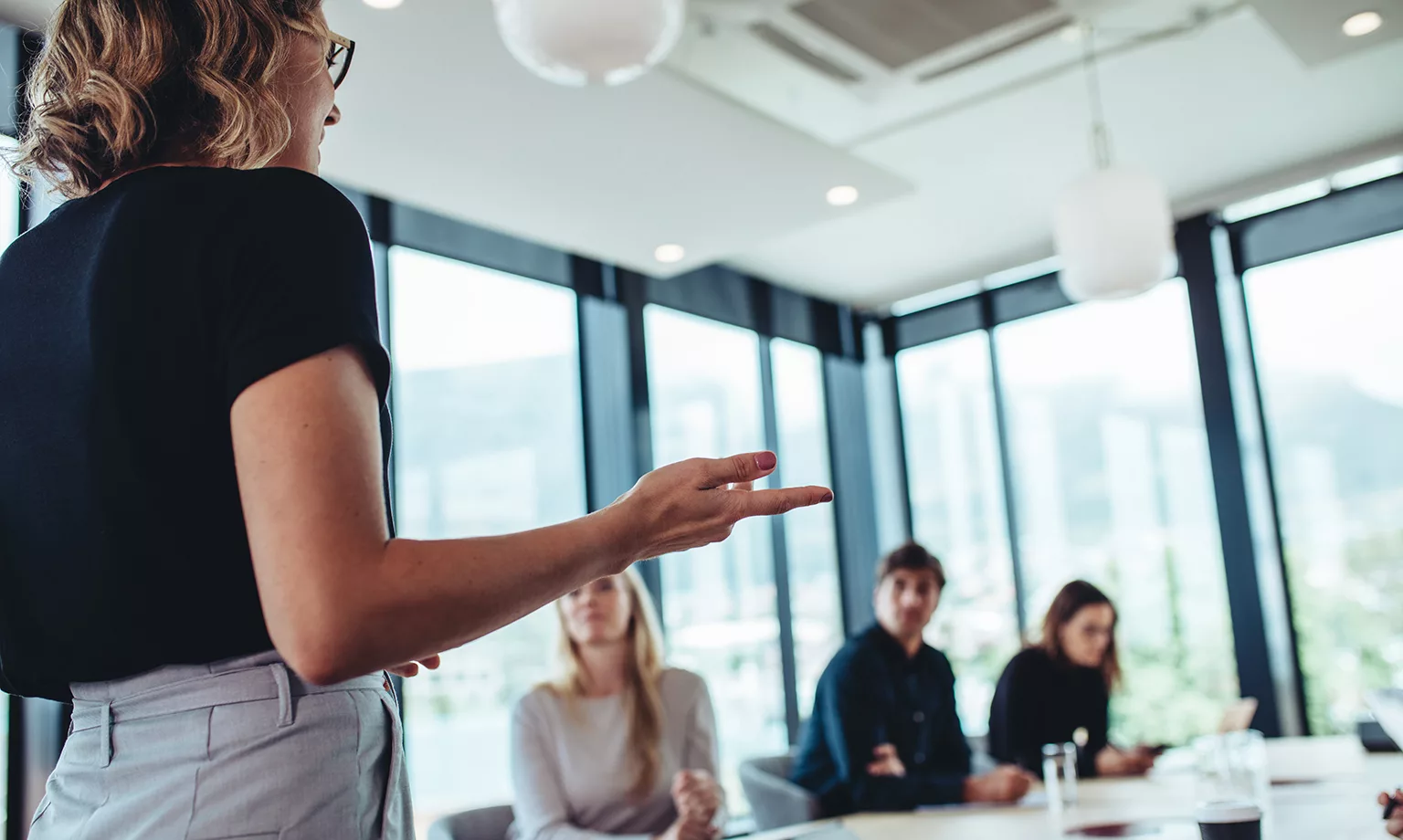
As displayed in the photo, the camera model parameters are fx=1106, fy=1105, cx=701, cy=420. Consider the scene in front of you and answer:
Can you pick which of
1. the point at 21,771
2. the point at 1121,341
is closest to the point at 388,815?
the point at 21,771

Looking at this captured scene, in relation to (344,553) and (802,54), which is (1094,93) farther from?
(344,553)

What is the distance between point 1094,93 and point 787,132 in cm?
151

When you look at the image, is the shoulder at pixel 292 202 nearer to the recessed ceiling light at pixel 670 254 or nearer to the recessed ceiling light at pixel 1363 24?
the recessed ceiling light at pixel 1363 24

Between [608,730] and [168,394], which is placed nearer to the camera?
[168,394]

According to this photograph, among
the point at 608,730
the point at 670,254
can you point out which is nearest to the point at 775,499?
the point at 608,730

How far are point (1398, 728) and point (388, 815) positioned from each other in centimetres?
205

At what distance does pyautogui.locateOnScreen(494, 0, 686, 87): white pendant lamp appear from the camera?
199 cm

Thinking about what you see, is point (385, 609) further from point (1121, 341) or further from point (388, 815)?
point (1121, 341)

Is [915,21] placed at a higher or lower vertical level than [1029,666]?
higher

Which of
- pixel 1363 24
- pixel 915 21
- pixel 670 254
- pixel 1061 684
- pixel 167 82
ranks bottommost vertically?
pixel 1061 684

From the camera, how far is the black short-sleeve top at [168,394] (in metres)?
0.67

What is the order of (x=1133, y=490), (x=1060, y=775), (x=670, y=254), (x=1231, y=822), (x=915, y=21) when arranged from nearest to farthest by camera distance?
(x=1231, y=822) → (x=1060, y=775) → (x=915, y=21) → (x=670, y=254) → (x=1133, y=490)

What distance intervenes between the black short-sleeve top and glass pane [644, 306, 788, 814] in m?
4.67

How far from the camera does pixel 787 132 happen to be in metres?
3.50
